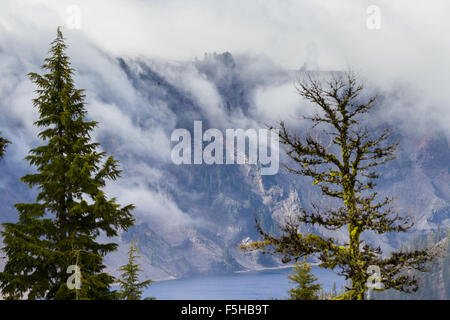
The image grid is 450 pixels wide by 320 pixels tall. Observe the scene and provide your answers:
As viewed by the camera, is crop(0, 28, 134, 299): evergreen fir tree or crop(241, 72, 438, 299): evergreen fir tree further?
crop(0, 28, 134, 299): evergreen fir tree

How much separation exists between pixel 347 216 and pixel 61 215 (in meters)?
9.92

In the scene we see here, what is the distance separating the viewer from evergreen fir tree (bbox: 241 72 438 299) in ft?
38.9

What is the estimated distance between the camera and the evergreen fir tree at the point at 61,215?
14.1m

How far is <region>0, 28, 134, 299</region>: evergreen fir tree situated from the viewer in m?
14.1

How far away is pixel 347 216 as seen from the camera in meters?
12.2

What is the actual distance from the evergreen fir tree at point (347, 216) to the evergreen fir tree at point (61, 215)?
545cm

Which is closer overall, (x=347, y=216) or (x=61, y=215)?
(x=347, y=216)

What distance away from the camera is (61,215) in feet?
51.9

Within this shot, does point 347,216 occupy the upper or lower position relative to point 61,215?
lower

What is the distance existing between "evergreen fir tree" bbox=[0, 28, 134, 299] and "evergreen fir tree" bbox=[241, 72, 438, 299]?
5448mm

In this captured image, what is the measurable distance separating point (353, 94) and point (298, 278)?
113ft

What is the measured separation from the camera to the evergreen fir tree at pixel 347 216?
11.9m

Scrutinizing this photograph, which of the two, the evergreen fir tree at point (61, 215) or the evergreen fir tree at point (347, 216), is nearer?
the evergreen fir tree at point (347, 216)
